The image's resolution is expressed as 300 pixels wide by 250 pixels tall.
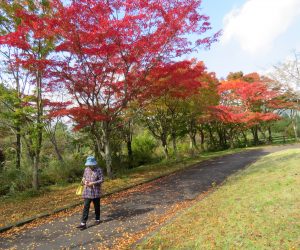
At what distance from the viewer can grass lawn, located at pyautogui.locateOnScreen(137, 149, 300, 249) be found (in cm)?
462

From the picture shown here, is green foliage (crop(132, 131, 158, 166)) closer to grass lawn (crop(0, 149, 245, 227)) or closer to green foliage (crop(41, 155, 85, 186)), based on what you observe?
green foliage (crop(41, 155, 85, 186))

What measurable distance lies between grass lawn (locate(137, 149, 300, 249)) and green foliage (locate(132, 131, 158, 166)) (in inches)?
520

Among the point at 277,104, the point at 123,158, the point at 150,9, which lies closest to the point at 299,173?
the point at 150,9

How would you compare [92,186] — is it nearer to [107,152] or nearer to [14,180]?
[107,152]

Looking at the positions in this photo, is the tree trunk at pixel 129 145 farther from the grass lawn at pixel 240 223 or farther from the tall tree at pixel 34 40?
the grass lawn at pixel 240 223

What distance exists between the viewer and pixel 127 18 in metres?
11.2

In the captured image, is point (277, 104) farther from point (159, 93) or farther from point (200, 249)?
point (200, 249)

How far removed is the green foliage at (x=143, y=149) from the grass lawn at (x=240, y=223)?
13198 mm

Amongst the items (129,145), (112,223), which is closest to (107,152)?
(129,145)

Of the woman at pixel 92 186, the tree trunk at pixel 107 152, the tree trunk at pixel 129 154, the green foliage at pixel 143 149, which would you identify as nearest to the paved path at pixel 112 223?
the woman at pixel 92 186

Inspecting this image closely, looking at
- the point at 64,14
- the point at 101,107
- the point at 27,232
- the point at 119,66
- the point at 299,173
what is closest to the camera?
the point at 27,232

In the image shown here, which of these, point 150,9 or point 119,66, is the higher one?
point 150,9

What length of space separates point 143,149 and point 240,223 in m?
16.8

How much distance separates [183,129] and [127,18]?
16.5m
